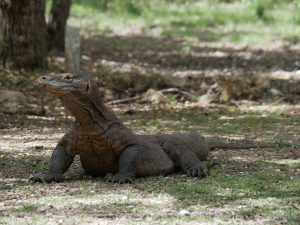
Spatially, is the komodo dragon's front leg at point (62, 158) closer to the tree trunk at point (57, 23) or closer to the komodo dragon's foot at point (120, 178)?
the komodo dragon's foot at point (120, 178)

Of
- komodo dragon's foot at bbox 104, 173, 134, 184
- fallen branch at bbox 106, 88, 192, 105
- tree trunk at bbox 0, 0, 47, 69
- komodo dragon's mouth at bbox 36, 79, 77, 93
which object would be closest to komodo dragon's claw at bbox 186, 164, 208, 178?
komodo dragon's foot at bbox 104, 173, 134, 184

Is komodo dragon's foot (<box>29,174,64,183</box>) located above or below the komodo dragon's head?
below

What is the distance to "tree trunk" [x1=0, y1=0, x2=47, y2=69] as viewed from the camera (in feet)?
32.7

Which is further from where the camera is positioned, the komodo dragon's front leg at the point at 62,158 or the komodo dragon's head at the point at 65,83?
the komodo dragon's front leg at the point at 62,158

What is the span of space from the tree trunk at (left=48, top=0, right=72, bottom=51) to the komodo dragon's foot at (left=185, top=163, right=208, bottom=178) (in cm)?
756

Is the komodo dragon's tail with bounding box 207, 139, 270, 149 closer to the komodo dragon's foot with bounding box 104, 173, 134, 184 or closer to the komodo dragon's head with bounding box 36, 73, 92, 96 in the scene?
the komodo dragon's foot with bounding box 104, 173, 134, 184

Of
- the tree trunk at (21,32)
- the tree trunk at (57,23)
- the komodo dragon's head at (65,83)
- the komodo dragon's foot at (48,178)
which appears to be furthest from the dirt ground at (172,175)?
the tree trunk at (57,23)

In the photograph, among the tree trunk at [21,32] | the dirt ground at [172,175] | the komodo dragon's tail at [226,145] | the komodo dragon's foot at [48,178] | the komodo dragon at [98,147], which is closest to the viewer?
the dirt ground at [172,175]

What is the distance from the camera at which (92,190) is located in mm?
4645

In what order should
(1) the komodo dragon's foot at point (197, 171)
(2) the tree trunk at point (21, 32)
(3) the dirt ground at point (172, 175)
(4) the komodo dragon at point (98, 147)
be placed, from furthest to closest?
(2) the tree trunk at point (21, 32)
(1) the komodo dragon's foot at point (197, 171)
(4) the komodo dragon at point (98, 147)
(3) the dirt ground at point (172, 175)

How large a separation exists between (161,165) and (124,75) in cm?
542

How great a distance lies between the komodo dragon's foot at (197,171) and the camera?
5.12m

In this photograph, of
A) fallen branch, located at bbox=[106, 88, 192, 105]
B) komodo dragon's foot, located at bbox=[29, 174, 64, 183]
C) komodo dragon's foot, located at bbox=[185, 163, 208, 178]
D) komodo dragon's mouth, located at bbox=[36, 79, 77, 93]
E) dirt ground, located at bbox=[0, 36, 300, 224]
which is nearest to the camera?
dirt ground, located at bbox=[0, 36, 300, 224]

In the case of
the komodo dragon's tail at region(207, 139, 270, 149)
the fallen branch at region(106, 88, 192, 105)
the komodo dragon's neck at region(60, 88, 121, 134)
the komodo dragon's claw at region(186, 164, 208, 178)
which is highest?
the komodo dragon's neck at region(60, 88, 121, 134)
